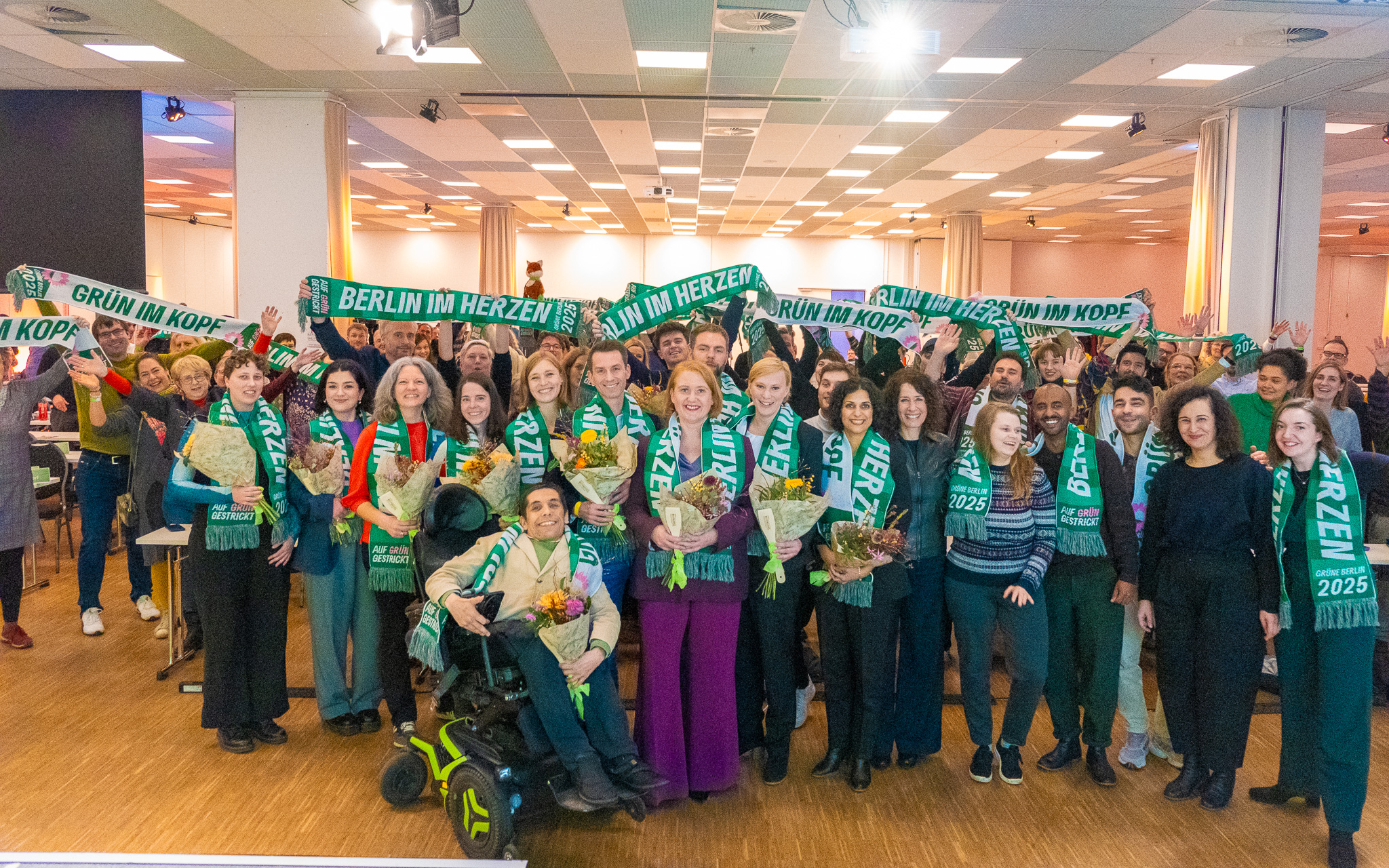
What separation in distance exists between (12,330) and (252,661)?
1718mm

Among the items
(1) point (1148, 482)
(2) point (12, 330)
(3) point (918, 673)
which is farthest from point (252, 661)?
(1) point (1148, 482)

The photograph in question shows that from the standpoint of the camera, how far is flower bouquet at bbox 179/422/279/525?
10.6 ft

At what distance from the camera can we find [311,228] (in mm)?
7312

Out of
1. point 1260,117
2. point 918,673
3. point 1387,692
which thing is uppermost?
point 1260,117

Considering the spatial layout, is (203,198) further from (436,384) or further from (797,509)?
(797,509)

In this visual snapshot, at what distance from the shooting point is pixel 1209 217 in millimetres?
7672

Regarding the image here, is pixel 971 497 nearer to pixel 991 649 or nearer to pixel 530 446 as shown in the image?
pixel 991 649

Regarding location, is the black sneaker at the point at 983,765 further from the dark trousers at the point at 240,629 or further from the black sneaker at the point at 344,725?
the dark trousers at the point at 240,629

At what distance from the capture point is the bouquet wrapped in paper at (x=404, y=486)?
316 centimetres

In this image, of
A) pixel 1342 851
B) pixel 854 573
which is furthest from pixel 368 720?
pixel 1342 851

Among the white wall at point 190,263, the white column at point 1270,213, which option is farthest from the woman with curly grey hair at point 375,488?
the white wall at point 190,263

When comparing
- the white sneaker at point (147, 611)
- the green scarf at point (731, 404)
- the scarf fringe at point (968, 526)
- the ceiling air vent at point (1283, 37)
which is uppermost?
the ceiling air vent at point (1283, 37)

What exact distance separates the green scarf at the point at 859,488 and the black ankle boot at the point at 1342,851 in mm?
1570

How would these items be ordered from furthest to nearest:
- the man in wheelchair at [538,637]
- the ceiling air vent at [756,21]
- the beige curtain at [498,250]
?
the beige curtain at [498,250], the ceiling air vent at [756,21], the man in wheelchair at [538,637]
